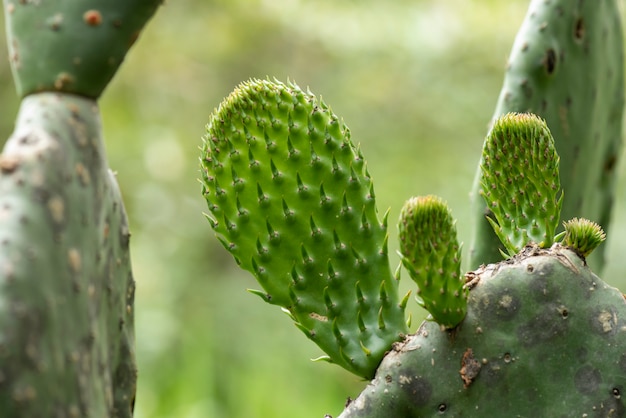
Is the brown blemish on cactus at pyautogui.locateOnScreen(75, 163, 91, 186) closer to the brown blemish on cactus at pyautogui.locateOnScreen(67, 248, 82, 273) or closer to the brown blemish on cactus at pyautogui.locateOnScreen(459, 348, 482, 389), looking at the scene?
the brown blemish on cactus at pyautogui.locateOnScreen(67, 248, 82, 273)

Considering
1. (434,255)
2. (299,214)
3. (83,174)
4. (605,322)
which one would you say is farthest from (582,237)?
(83,174)

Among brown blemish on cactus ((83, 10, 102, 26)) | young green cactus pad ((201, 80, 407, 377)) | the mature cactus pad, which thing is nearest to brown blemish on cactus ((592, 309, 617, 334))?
the mature cactus pad

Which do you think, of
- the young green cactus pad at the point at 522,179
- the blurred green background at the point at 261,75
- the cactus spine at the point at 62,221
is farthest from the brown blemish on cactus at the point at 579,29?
the blurred green background at the point at 261,75

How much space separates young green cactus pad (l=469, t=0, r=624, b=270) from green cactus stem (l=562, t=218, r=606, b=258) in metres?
0.39

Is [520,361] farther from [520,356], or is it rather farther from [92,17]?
[92,17]

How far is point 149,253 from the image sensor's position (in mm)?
4699

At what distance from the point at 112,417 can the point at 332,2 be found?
4063mm

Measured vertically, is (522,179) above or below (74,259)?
above

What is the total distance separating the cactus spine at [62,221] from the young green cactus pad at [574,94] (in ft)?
2.37

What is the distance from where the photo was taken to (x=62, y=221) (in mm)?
836

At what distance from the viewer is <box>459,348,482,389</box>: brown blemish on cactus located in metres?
1.04

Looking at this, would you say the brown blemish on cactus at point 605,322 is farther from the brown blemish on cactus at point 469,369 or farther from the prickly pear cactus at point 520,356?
the brown blemish on cactus at point 469,369

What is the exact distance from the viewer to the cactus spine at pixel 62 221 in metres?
0.78

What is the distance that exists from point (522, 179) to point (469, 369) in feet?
0.87
